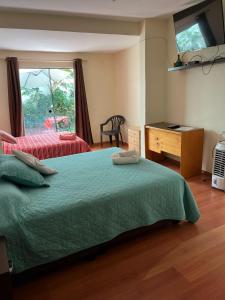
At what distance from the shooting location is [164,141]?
12.3 feet

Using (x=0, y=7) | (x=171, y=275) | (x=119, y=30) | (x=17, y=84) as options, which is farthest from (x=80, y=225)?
(x=17, y=84)

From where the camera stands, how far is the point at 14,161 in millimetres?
2111

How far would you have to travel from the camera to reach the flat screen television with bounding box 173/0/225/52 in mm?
2930

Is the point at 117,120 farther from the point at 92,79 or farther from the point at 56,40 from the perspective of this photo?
the point at 56,40

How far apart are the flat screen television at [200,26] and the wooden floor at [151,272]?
2415 mm

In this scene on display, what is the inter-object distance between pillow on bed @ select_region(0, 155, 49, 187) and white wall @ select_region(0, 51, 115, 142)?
11.4ft

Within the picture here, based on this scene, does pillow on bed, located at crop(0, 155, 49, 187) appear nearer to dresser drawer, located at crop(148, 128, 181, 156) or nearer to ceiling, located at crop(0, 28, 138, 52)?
dresser drawer, located at crop(148, 128, 181, 156)

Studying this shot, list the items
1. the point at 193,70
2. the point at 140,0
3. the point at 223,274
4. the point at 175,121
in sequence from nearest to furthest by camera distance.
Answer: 1. the point at 223,274
2. the point at 140,0
3. the point at 193,70
4. the point at 175,121

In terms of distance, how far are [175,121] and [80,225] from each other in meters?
2.96

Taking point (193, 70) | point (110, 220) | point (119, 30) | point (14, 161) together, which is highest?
point (119, 30)

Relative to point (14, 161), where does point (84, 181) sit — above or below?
below

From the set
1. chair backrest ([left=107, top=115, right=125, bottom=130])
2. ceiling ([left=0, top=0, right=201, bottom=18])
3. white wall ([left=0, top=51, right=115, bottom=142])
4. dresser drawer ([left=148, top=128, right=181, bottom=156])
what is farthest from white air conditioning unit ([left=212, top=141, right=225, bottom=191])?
white wall ([left=0, top=51, right=115, bottom=142])

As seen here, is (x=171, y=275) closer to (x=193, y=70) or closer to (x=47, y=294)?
(x=47, y=294)

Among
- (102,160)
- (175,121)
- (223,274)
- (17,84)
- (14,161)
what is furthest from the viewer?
(17,84)
